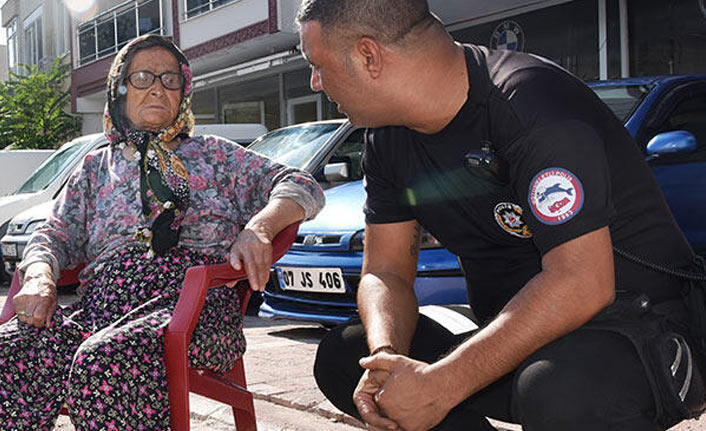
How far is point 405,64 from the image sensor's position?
1.83 metres

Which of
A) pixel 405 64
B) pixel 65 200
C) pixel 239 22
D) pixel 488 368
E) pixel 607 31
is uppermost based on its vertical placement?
pixel 239 22

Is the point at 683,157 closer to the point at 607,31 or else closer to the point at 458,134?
the point at 458,134

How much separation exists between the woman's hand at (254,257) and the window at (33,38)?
27819mm

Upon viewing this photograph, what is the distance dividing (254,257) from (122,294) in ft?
1.67

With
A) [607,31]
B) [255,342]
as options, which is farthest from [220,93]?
[255,342]

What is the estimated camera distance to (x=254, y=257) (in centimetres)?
226

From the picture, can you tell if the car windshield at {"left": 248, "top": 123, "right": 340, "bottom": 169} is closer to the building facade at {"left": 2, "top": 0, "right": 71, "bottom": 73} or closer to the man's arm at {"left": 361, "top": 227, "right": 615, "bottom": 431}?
the man's arm at {"left": 361, "top": 227, "right": 615, "bottom": 431}

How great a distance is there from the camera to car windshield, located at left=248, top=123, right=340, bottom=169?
5922 millimetres

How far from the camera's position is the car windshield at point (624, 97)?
174 inches

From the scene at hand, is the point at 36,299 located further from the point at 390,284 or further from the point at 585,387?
the point at 585,387

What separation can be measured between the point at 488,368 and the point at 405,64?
28.4 inches

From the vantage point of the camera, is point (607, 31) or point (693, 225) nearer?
point (693, 225)

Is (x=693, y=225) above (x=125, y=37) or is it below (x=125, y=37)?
below

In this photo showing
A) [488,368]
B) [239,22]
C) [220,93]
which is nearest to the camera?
[488,368]
